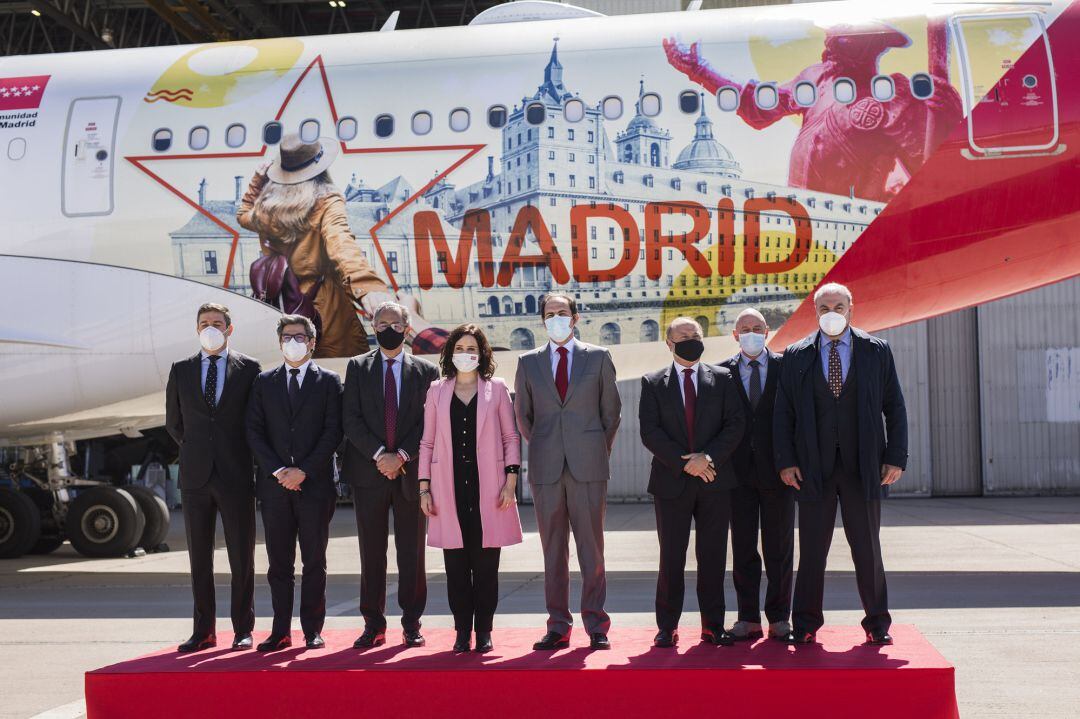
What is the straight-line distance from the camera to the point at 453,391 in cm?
677

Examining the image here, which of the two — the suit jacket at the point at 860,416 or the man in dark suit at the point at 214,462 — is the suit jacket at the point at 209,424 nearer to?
the man in dark suit at the point at 214,462

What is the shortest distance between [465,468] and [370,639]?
3.89 feet

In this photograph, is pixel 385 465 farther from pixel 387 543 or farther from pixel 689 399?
pixel 689 399

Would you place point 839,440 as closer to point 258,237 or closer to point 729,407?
point 729,407

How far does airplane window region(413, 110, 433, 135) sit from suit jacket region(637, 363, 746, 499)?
17.2 ft

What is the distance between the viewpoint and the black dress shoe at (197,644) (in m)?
6.84

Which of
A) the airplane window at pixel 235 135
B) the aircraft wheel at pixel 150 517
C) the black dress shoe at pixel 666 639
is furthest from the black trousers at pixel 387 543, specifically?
the aircraft wheel at pixel 150 517

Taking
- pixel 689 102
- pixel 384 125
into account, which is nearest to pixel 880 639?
pixel 689 102

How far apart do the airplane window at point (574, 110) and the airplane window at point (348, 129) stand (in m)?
2.09

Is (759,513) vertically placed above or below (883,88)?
below

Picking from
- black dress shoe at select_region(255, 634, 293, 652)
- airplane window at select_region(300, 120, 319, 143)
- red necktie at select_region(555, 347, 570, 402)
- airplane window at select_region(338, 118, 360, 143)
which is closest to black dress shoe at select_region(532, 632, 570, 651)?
red necktie at select_region(555, 347, 570, 402)

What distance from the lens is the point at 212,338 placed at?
7.16m

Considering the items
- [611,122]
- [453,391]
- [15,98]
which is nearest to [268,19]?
[15,98]

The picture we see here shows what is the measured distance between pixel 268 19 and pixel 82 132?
20187mm
